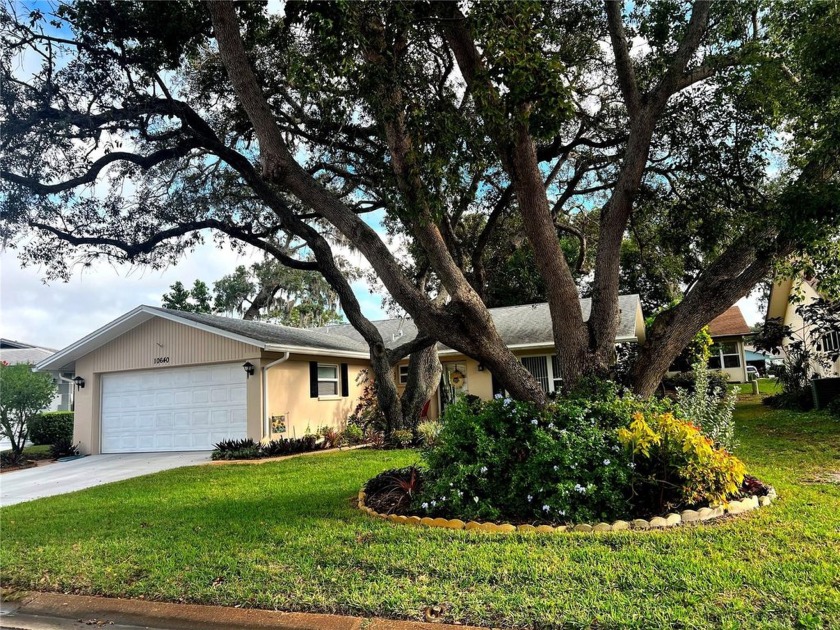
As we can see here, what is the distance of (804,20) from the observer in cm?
684

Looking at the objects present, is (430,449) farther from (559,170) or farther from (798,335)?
(798,335)

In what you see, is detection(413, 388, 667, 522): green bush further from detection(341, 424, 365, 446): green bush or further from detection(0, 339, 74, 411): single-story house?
detection(0, 339, 74, 411): single-story house

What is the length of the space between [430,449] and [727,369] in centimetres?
2631

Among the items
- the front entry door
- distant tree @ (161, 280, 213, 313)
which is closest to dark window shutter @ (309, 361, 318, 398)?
the front entry door

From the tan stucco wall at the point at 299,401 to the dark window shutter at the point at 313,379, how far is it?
→ 13 centimetres

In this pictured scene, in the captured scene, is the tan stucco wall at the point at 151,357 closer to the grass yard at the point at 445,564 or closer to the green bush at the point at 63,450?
the green bush at the point at 63,450

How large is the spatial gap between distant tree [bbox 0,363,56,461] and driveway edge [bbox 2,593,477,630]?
42.8ft

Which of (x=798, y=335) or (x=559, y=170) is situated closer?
(x=559, y=170)

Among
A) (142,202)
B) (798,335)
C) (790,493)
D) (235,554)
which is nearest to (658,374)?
(790,493)

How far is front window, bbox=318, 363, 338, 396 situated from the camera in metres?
16.4

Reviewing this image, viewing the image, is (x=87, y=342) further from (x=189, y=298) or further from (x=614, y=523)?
(x=189, y=298)

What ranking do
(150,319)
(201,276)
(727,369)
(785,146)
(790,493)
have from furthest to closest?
(201,276) < (727,369) < (150,319) < (785,146) < (790,493)

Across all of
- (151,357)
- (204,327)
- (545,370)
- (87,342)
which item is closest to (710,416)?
(545,370)

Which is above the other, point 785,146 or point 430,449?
point 785,146
